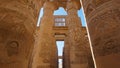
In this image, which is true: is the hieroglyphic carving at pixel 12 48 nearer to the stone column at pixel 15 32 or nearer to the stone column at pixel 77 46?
the stone column at pixel 15 32

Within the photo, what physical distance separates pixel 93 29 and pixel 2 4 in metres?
2.20

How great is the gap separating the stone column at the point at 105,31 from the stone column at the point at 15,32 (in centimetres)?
161

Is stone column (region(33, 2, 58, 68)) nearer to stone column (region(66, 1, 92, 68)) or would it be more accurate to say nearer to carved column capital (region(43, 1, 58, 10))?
carved column capital (region(43, 1, 58, 10))

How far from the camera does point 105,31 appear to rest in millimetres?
3340

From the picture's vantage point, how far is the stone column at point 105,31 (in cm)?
305

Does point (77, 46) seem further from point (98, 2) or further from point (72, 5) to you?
point (98, 2)

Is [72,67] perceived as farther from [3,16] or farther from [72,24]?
[3,16]

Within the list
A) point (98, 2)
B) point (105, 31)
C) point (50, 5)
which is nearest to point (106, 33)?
point (105, 31)

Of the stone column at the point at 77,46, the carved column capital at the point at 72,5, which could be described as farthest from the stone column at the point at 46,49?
the carved column capital at the point at 72,5

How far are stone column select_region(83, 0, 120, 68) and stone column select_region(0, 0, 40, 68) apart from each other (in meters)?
1.61

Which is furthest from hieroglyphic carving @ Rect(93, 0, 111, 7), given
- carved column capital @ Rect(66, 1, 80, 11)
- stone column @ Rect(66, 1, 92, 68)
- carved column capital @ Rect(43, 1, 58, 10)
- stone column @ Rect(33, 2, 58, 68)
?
carved column capital @ Rect(43, 1, 58, 10)

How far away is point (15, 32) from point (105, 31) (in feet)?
6.53

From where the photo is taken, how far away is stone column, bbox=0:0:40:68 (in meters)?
3.04

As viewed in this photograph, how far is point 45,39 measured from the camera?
10.4 m
